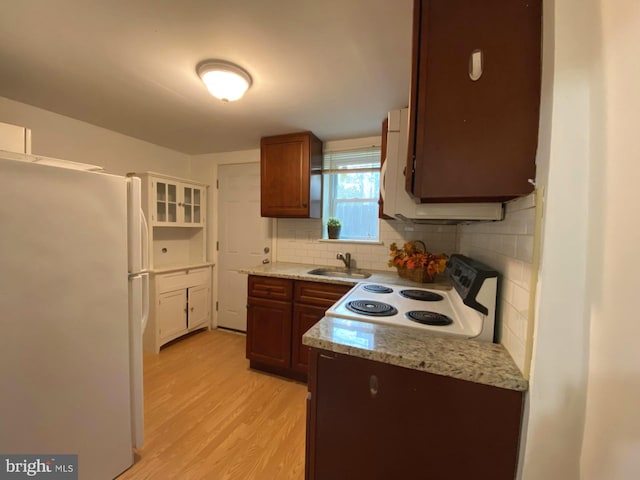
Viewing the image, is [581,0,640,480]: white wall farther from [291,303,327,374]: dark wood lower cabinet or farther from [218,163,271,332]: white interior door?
[218,163,271,332]: white interior door

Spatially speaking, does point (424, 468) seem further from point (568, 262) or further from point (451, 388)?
point (568, 262)

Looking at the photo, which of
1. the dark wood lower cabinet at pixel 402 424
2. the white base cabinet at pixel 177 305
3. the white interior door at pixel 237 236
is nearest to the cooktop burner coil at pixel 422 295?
the dark wood lower cabinet at pixel 402 424

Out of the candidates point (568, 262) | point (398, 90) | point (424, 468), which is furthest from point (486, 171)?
point (398, 90)

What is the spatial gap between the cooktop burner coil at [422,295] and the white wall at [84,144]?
9.85 ft

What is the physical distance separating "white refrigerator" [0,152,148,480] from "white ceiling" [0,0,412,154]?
64 cm

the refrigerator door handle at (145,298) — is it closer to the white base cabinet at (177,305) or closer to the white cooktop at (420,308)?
the white cooktop at (420,308)

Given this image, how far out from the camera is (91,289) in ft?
3.92

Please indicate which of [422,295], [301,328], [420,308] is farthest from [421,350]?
[301,328]

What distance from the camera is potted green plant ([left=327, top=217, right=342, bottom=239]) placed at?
2752mm

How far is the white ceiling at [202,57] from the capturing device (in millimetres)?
1112

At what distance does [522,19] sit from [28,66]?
2.46 m

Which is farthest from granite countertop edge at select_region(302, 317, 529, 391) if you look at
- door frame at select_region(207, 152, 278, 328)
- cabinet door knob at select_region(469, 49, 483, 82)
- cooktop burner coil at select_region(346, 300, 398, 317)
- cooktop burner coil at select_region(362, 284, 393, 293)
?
door frame at select_region(207, 152, 278, 328)

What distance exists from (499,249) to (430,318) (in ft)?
1.34

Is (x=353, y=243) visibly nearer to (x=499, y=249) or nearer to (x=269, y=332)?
(x=269, y=332)
